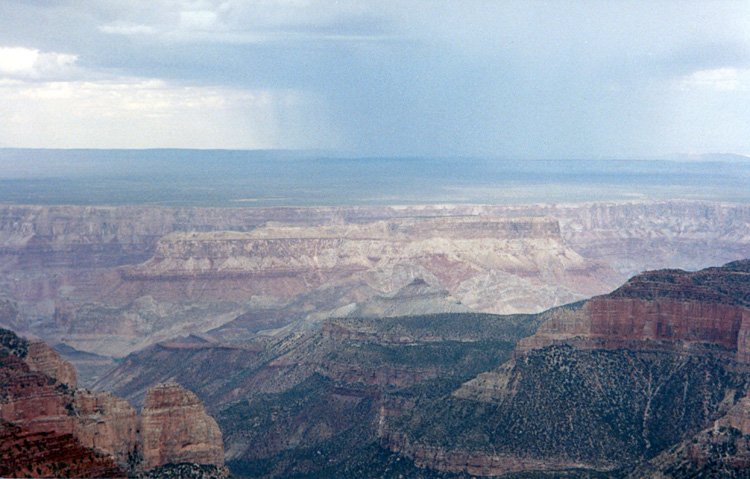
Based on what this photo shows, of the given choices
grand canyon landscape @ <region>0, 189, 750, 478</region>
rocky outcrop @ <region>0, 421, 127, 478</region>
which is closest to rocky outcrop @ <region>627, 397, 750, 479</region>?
grand canyon landscape @ <region>0, 189, 750, 478</region>

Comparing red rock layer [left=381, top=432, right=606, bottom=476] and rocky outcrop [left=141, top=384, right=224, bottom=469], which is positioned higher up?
rocky outcrop [left=141, top=384, right=224, bottom=469]

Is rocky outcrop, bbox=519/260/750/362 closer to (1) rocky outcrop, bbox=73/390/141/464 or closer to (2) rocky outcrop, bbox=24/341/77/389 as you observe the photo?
(2) rocky outcrop, bbox=24/341/77/389

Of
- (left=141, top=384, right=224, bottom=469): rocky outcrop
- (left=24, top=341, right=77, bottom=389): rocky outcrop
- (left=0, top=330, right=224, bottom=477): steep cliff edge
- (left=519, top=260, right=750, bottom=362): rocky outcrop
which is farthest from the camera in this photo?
(left=519, top=260, right=750, bottom=362): rocky outcrop

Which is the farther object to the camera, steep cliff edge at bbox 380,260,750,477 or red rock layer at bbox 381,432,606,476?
steep cliff edge at bbox 380,260,750,477

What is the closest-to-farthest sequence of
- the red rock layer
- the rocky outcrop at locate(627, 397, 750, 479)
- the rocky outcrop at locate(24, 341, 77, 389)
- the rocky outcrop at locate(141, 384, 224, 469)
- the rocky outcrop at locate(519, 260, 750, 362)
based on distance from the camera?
the rocky outcrop at locate(627, 397, 750, 479) → the rocky outcrop at locate(141, 384, 224, 469) → the rocky outcrop at locate(24, 341, 77, 389) → the red rock layer → the rocky outcrop at locate(519, 260, 750, 362)

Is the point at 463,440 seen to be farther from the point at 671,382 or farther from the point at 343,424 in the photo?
the point at 343,424

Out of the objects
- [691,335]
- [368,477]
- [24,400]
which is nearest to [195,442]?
[24,400]

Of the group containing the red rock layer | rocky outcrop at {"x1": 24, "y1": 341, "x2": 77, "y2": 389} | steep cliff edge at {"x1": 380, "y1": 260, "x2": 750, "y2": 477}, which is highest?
rocky outcrop at {"x1": 24, "y1": 341, "x2": 77, "y2": 389}

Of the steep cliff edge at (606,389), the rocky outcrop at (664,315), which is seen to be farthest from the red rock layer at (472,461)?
the rocky outcrop at (664,315)
